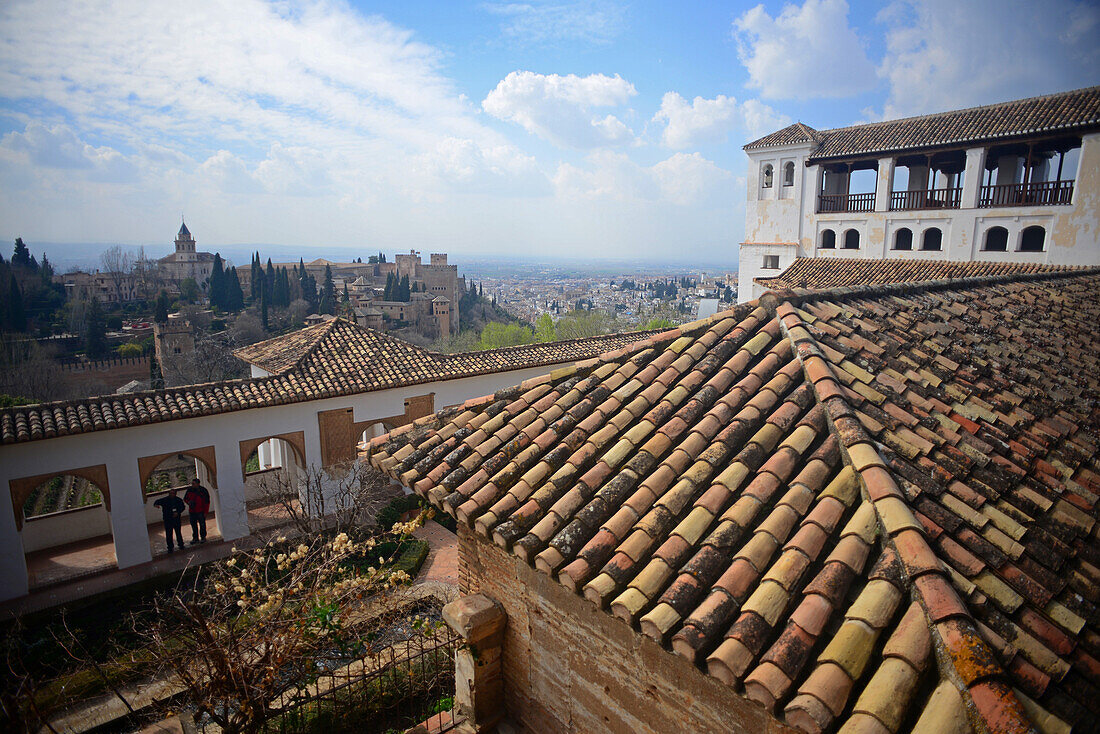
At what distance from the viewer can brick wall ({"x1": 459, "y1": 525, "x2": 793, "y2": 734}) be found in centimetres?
299

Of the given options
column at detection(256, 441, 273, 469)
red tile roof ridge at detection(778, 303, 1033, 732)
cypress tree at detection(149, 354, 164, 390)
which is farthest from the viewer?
cypress tree at detection(149, 354, 164, 390)

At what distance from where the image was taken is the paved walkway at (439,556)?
12.6 meters

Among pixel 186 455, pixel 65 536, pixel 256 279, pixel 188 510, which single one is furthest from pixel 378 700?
pixel 256 279

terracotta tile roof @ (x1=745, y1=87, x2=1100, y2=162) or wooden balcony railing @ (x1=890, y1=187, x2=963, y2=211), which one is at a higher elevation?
terracotta tile roof @ (x1=745, y1=87, x2=1100, y2=162)

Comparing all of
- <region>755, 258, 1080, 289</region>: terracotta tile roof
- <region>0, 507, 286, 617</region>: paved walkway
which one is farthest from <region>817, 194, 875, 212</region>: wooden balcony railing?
<region>0, 507, 286, 617</region>: paved walkway

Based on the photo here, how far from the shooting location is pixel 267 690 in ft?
16.4

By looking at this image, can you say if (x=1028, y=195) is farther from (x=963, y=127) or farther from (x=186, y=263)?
(x=186, y=263)

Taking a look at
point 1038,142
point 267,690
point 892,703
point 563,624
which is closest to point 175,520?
point 267,690

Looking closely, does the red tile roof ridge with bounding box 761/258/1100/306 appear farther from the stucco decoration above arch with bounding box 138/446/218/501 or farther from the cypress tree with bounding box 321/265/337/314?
the cypress tree with bounding box 321/265/337/314

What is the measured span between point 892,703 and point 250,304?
7024cm

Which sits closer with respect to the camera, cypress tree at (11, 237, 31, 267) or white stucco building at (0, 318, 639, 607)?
white stucco building at (0, 318, 639, 607)

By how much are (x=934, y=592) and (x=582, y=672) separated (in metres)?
→ 2.32

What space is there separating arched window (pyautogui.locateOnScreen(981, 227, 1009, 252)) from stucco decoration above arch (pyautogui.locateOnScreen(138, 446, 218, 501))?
105 ft

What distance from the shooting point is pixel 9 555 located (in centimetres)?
1162
